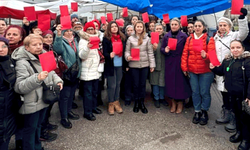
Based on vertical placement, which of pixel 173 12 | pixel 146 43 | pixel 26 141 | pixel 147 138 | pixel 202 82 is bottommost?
pixel 147 138

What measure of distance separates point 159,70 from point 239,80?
182cm

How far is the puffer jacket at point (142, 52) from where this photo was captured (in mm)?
4191

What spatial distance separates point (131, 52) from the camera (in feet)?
13.2

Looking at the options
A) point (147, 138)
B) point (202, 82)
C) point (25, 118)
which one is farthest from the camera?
point (202, 82)

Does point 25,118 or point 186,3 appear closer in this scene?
point 25,118

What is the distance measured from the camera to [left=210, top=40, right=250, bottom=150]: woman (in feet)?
9.36

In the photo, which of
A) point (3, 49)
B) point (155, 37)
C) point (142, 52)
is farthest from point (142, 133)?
point (3, 49)

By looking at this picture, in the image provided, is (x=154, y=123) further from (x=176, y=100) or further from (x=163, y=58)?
(x=163, y=58)

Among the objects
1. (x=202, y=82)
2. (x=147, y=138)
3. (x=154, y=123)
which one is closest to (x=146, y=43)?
(x=202, y=82)

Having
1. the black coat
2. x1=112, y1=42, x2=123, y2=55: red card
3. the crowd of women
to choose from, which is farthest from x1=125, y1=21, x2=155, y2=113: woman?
the black coat

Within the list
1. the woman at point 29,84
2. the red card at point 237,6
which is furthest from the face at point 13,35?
the red card at point 237,6

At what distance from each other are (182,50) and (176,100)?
110 cm

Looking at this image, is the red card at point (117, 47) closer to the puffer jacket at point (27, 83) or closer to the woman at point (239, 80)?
the puffer jacket at point (27, 83)

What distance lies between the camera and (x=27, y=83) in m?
2.20
